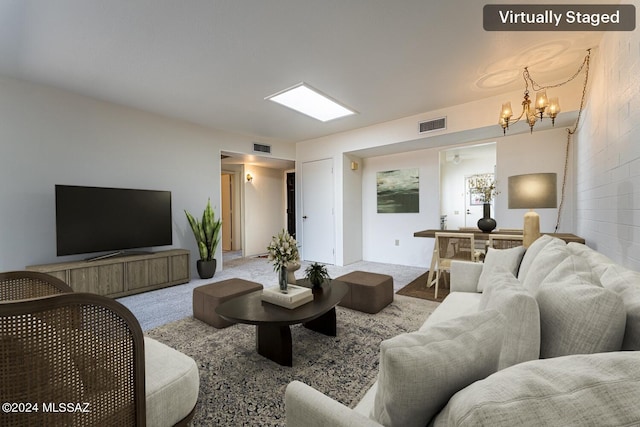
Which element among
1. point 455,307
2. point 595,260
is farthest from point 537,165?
point 455,307

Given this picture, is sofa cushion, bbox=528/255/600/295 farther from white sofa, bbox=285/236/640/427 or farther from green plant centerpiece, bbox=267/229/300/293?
green plant centerpiece, bbox=267/229/300/293

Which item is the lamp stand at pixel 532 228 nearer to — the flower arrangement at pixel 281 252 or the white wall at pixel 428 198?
the white wall at pixel 428 198

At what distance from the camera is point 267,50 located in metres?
2.38

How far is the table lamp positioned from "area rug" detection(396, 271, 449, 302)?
3.58 ft

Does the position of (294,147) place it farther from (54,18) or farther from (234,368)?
(234,368)

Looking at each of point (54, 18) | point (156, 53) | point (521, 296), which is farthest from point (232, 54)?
point (521, 296)

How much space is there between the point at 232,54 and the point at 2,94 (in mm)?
2545

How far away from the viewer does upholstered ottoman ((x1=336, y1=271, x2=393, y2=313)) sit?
2631mm

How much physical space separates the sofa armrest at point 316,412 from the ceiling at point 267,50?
2281 mm

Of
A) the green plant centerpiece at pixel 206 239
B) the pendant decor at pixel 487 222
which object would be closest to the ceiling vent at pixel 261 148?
the green plant centerpiece at pixel 206 239

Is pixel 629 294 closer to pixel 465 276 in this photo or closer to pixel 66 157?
pixel 465 276

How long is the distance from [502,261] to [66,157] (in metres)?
4.67

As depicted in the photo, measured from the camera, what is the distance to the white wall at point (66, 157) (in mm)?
2814

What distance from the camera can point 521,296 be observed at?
0.82 m
